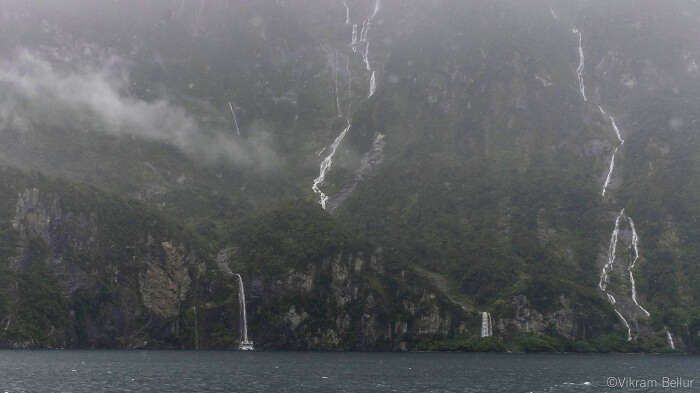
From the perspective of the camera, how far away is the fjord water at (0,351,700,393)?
100 meters

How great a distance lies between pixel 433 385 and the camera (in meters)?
108

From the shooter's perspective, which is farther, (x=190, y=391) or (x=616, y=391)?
(x=616, y=391)

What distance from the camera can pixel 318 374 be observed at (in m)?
124

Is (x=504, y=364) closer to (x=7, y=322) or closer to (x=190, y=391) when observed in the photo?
(x=190, y=391)

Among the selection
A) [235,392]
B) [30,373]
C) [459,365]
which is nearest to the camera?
[235,392]

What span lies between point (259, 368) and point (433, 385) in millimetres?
38858

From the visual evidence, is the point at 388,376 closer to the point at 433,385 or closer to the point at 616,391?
the point at 433,385

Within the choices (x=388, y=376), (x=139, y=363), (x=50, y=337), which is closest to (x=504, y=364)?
(x=388, y=376)

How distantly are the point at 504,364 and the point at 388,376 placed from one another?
142 feet

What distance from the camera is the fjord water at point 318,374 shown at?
100 metres

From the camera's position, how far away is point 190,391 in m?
92.9

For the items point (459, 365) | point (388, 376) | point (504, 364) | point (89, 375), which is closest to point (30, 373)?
point (89, 375)

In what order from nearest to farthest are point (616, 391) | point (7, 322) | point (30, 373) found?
point (616, 391)
point (30, 373)
point (7, 322)

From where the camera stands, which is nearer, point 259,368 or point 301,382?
point 301,382
